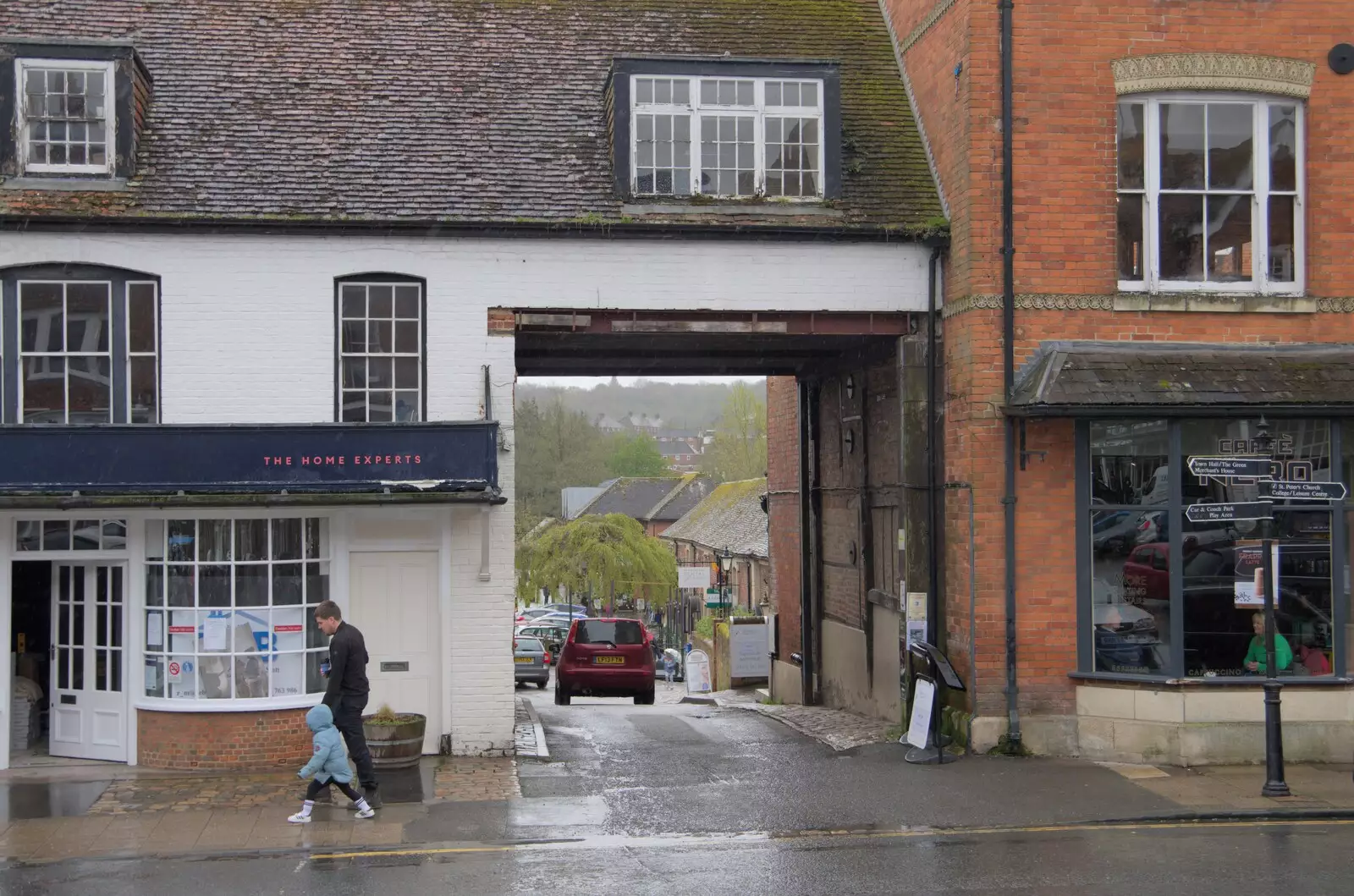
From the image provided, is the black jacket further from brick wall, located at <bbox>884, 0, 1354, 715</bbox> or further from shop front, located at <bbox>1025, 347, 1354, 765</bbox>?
shop front, located at <bbox>1025, 347, 1354, 765</bbox>

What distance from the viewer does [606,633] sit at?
25.5 meters

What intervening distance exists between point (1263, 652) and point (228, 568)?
10524 millimetres

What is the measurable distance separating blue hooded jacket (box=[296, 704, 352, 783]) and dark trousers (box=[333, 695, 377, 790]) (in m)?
0.09

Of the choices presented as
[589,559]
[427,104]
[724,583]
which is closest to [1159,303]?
[427,104]

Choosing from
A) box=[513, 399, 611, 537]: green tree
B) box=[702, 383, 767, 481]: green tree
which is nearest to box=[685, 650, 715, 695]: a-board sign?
box=[513, 399, 611, 537]: green tree

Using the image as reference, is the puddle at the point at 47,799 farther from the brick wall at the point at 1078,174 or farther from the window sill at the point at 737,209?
the brick wall at the point at 1078,174

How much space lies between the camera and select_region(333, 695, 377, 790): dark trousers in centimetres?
1142

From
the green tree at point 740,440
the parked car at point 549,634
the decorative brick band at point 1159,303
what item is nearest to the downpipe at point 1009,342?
the decorative brick band at point 1159,303

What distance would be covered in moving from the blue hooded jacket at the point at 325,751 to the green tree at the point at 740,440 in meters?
73.3

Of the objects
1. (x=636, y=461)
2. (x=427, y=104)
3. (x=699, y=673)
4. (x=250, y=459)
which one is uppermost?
(x=427, y=104)

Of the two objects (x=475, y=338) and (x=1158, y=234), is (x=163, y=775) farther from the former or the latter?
(x=1158, y=234)

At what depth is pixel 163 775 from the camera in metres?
13.3

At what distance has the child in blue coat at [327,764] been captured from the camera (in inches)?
443

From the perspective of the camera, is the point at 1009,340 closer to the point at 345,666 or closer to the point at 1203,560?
the point at 1203,560
